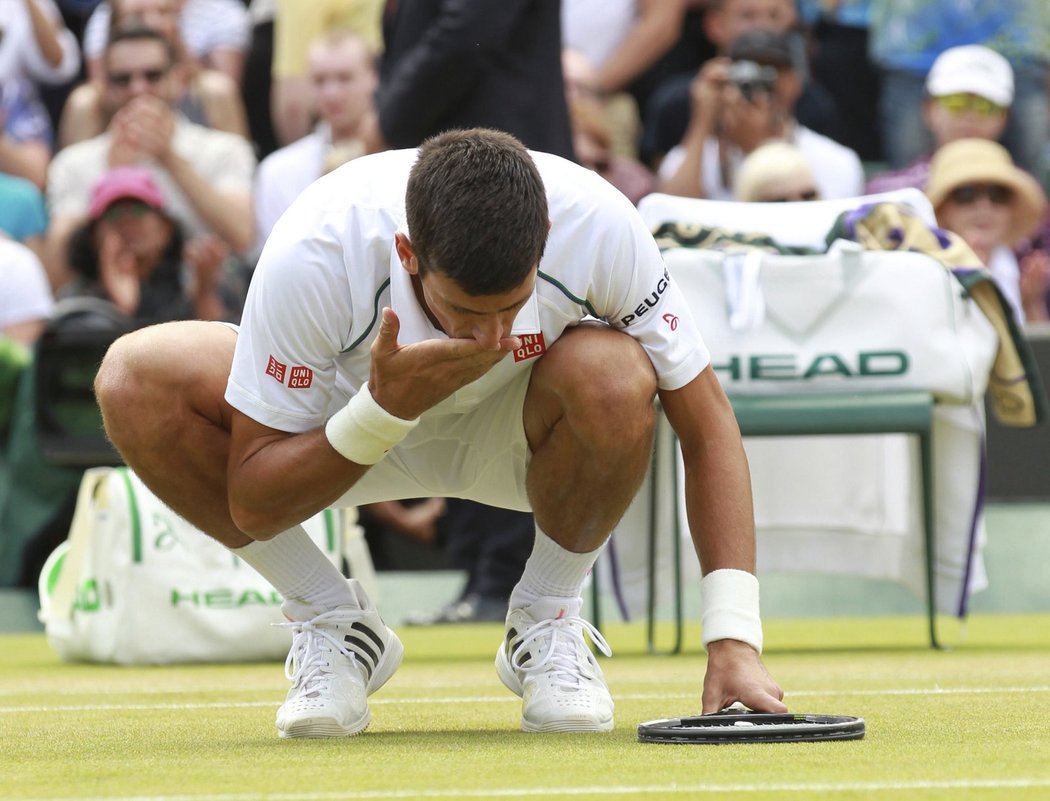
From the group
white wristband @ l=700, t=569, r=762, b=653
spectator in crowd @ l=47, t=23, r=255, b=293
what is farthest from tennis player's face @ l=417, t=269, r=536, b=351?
spectator in crowd @ l=47, t=23, r=255, b=293

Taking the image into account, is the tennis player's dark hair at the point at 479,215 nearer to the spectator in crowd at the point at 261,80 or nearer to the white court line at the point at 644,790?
the white court line at the point at 644,790

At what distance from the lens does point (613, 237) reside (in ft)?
9.32

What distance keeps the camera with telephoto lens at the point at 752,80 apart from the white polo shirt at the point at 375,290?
13.7 ft

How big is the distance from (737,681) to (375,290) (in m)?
0.79

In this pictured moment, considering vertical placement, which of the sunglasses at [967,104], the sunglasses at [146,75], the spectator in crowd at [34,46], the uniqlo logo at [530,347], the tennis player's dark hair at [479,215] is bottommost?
the uniqlo logo at [530,347]

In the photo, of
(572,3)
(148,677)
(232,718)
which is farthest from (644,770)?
(572,3)

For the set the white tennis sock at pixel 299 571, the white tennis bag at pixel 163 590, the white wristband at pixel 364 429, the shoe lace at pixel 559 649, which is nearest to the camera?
the white wristband at pixel 364 429

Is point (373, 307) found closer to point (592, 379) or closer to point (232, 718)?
point (592, 379)

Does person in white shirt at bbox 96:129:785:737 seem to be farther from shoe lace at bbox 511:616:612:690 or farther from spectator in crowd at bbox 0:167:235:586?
spectator in crowd at bbox 0:167:235:586

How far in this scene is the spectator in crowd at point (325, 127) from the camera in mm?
7367

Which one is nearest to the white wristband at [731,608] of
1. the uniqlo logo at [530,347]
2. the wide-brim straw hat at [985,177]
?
the uniqlo logo at [530,347]

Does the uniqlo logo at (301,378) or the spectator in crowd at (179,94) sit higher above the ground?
the spectator in crowd at (179,94)

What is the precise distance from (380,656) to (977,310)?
92.9 inches

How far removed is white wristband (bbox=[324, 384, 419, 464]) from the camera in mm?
2779
